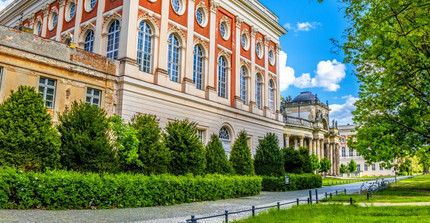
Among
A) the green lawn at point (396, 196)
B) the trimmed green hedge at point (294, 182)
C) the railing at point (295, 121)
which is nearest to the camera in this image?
the green lawn at point (396, 196)

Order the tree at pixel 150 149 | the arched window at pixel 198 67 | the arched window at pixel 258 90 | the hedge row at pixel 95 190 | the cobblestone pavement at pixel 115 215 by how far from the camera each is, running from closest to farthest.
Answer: the cobblestone pavement at pixel 115 215
the hedge row at pixel 95 190
the tree at pixel 150 149
the arched window at pixel 198 67
the arched window at pixel 258 90

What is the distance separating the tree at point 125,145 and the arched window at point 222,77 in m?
15.1

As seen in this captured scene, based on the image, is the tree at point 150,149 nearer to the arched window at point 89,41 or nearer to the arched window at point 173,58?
the arched window at point 173,58

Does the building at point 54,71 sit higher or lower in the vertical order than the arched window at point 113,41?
lower

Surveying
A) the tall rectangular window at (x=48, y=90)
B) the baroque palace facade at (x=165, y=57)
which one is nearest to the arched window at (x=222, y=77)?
the baroque palace facade at (x=165, y=57)

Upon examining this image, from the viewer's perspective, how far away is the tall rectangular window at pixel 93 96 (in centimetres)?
2038

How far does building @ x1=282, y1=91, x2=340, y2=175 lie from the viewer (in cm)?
5534

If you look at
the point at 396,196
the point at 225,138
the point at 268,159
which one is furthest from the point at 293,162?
the point at 396,196

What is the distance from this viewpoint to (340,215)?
12.0 metres

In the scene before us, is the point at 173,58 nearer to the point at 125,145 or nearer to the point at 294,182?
the point at 125,145

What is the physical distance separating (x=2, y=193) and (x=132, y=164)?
6.58 m

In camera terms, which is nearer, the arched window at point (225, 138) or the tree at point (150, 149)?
the tree at point (150, 149)

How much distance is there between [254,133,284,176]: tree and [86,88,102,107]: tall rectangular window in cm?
1331

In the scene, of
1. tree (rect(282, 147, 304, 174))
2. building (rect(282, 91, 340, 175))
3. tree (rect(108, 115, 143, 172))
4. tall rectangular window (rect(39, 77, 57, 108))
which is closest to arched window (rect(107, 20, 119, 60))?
tall rectangular window (rect(39, 77, 57, 108))
